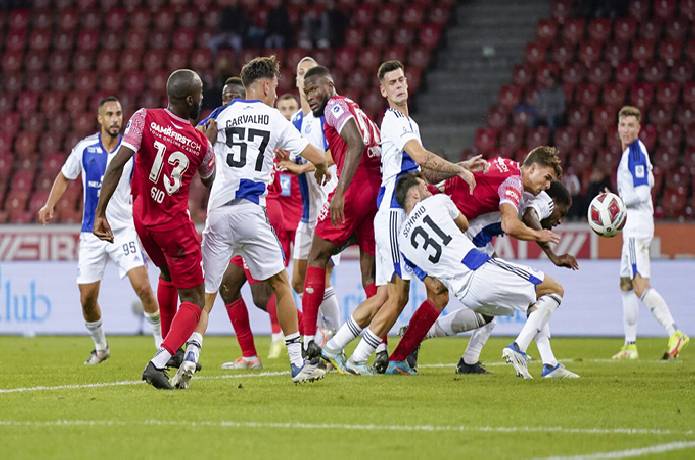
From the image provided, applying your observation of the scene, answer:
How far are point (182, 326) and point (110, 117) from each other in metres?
4.47

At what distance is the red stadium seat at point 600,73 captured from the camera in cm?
2250

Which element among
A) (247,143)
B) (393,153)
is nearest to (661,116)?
(393,153)

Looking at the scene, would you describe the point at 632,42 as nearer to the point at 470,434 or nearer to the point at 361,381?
the point at 361,381

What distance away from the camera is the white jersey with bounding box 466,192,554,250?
9844 millimetres

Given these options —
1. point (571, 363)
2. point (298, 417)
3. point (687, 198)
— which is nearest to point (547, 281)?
point (571, 363)

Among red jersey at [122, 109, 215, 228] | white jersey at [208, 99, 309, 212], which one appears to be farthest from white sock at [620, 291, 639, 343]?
red jersey at [122, 109, 215, 228]

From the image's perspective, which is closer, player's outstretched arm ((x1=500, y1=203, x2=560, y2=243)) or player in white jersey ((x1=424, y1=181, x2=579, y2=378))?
player's outstretched arm ((x1=500, y1=203, x2=560, y2=243))

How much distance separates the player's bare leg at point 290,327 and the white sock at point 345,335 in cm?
Answer: 98

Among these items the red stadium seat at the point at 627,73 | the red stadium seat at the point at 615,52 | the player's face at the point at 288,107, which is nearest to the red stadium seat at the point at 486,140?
the red stadium seat at the point at 627,73

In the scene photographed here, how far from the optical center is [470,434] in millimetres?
6160

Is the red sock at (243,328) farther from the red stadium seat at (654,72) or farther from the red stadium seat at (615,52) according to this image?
the red stadium seat at (615,52)

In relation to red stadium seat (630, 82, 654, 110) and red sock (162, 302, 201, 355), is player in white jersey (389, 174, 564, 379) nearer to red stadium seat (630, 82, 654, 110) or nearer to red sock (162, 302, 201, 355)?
red sock (162, 302, 201, 355)

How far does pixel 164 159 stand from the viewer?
822cm

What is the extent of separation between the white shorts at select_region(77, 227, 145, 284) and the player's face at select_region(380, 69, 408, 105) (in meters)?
3.57
